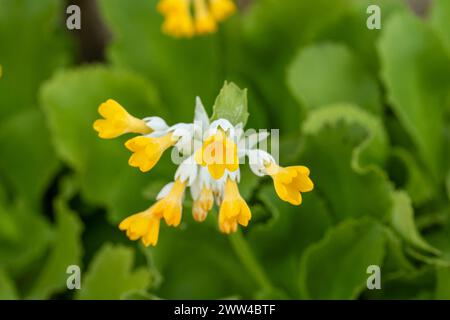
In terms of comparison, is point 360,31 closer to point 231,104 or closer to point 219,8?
point 219,8

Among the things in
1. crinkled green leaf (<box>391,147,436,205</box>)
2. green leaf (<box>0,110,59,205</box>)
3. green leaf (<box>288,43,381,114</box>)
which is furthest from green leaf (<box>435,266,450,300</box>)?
green leaf (<box>0,110,59,205</box>)

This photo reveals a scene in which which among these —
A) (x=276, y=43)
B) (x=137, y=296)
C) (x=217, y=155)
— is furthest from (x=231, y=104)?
(x=276, y=43)

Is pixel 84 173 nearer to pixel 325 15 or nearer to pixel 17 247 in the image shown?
pixel 17 247

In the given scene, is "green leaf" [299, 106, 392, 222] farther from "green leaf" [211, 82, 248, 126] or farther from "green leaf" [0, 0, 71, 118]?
"green leaf" [0, 0, 71, 118]

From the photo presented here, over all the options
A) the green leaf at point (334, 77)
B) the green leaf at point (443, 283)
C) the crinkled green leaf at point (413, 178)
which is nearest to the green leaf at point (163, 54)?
the green leaf at point (334, 77)

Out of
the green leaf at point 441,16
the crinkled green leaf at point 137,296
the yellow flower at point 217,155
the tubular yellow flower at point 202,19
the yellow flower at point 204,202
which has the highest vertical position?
the green leaf at point 441,16

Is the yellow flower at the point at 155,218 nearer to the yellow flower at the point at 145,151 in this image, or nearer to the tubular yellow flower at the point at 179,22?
the yellow flower at the point at 145,151
